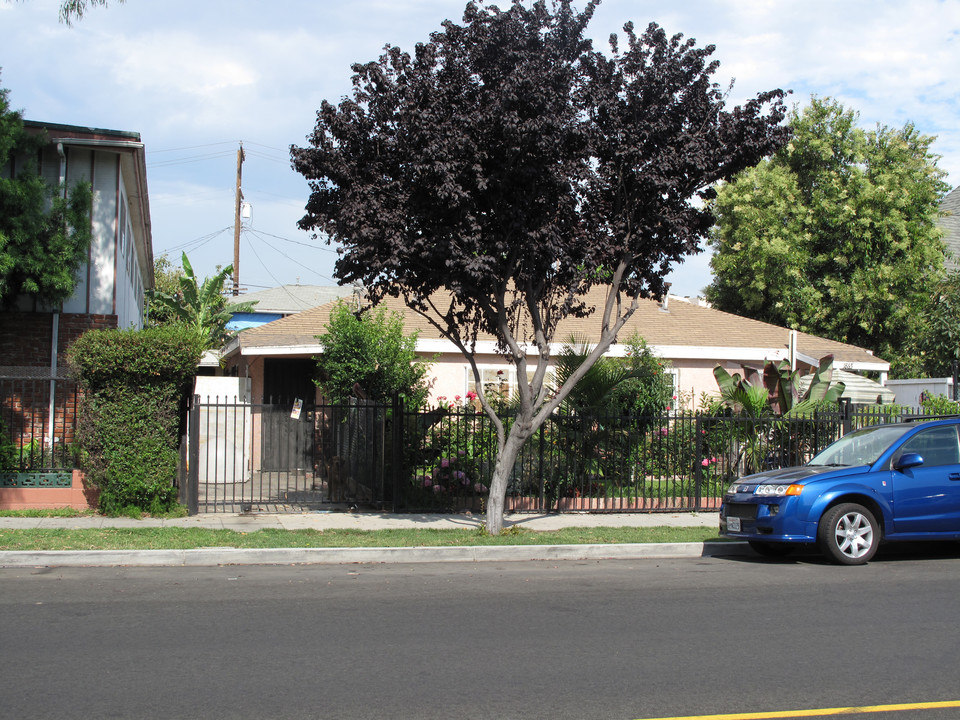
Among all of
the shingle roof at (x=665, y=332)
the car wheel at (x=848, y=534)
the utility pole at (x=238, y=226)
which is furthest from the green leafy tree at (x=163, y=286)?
the car wheel at (x=848, y=534)

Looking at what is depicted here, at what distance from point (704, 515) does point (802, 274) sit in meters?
18.8

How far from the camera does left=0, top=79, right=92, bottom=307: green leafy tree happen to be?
13383mm

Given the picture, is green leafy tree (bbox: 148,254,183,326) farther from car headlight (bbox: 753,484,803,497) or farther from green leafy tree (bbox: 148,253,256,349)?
car headlight (bbox: 753,484,803,497)

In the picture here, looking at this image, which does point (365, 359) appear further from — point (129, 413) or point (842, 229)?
point (842, 229)

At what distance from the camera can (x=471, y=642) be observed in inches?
269

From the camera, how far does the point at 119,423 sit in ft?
41.8

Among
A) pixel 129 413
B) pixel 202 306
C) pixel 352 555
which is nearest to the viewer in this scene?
pixel 352 555

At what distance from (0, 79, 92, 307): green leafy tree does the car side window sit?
1248 centimetres

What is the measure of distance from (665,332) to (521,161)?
37.7ft

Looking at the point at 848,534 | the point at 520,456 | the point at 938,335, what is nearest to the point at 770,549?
the point at 848,534

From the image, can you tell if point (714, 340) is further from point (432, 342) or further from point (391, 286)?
point (391, 286)

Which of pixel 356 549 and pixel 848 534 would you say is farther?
pixel 356 549

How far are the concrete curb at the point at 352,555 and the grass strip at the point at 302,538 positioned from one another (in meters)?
0.19

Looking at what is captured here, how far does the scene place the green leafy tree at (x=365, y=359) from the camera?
17.5 metres
